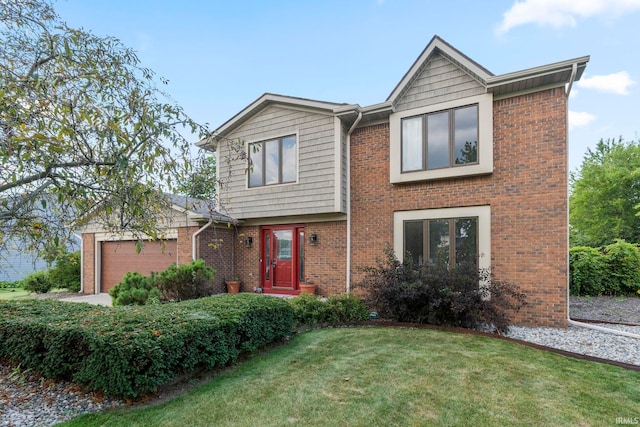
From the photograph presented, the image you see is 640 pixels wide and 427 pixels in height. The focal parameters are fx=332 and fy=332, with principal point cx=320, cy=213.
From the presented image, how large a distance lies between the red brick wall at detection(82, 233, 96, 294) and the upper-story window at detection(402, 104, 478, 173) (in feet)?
40.6

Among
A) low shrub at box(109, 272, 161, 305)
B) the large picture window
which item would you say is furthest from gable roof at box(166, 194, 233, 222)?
the large picture window

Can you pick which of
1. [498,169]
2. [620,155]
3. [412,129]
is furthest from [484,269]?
[620,155]

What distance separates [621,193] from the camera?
20703 mm

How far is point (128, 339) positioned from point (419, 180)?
273 inches

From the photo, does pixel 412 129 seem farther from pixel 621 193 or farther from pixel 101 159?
pixel 621 193

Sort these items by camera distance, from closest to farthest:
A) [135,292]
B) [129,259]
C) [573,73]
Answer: [573,73], [135,292], [129,259]

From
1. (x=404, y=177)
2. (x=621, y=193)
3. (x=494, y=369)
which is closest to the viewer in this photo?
(x=494, y=369)

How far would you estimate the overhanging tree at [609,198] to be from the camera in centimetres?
2012

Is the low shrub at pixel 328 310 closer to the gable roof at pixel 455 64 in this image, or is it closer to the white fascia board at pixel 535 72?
the gable roof at pixel 455 64

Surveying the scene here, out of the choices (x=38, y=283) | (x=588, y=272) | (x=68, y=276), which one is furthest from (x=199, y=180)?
(x=38, y=283)

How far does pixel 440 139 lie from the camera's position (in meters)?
8.14

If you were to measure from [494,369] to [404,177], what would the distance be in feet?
16.8

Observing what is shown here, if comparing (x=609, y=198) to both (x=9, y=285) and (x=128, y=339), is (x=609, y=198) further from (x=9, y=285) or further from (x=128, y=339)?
(x=9, y=285)

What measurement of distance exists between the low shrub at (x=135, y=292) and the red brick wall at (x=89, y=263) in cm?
612
